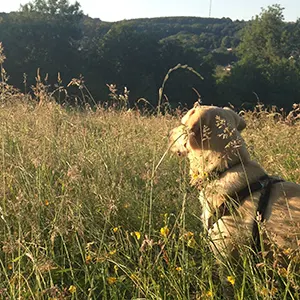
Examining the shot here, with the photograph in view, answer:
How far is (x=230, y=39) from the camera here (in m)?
91.8

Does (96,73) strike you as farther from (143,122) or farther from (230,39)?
(230,39)

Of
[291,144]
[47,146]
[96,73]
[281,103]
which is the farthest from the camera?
[281,103]

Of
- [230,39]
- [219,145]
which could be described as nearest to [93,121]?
[219,145]

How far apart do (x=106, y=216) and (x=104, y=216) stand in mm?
442

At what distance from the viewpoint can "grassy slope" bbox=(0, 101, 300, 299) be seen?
191 cm

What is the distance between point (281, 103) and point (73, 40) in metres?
28.3

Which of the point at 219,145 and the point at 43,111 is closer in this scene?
the point at 219,145

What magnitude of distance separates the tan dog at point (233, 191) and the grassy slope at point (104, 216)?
125mm

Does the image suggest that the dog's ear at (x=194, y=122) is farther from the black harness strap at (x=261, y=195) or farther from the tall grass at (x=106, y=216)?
the black harness strap at (x=261, y=195)

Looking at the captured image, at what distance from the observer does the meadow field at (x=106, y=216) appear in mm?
1906

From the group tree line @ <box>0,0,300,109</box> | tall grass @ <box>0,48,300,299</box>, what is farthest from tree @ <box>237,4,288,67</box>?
tall grass @ <box>0,48,300,299</box>

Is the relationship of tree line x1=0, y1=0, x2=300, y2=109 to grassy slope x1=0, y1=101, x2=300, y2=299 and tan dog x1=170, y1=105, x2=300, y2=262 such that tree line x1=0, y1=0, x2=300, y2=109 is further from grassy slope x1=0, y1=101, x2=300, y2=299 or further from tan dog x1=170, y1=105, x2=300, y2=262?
tan dog x1=170, y1=105, x2=300, y2=262

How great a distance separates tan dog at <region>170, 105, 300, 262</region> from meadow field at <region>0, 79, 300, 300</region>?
15cm

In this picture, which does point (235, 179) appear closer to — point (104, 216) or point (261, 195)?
point (261, 195)
